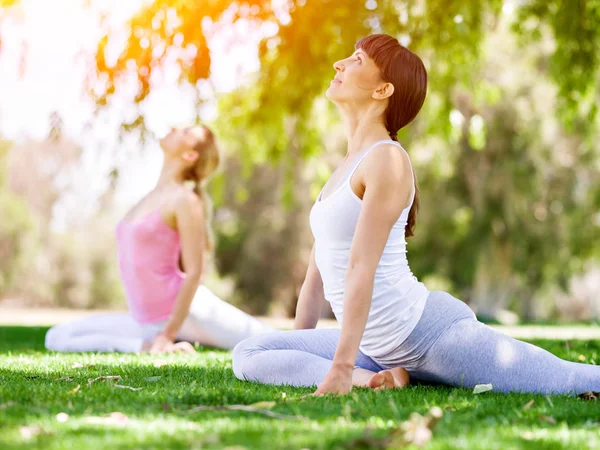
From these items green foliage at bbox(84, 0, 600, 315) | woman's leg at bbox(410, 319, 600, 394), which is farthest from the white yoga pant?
woman's leg at bbox(410, 319, 600, 394)

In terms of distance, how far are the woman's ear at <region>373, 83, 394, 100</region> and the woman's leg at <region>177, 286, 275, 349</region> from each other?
3002 millimetres

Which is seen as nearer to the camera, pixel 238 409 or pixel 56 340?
pixel 238 409

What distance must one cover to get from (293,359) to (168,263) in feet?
8.99

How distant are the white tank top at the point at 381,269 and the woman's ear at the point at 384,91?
11.3 inches

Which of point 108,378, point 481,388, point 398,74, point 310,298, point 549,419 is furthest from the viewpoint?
point 310,298

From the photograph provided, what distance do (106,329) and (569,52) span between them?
6.09 metres

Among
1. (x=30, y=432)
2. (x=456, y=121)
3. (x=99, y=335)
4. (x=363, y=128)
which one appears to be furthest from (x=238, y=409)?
(x=456, y=121)

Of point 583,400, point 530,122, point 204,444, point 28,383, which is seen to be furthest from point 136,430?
point 530,122

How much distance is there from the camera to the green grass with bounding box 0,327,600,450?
2.27 meters

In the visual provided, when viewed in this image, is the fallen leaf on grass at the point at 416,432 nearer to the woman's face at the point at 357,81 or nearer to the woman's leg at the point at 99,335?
the woman's face at the point at 357,81

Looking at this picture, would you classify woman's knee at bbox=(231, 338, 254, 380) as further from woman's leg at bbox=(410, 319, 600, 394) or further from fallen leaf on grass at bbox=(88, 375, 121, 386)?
woman's leg at bbox=(410, 319, 600, 394)

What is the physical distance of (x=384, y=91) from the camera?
145 inches

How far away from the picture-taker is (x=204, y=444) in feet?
7.25

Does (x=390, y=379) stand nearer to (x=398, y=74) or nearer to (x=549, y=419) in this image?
(x=549, y=419)
